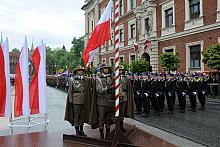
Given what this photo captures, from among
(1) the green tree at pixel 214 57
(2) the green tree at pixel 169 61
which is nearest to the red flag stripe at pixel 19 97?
(1) the green tree at pixel 214 57

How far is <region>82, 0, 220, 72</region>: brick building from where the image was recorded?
61.5 ft

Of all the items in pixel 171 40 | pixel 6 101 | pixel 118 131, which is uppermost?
pixel 171 40

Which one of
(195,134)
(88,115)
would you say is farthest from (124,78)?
(195,134)

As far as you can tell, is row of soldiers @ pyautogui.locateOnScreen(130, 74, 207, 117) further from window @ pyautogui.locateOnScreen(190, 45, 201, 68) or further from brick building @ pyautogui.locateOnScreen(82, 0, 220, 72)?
window @ pyautogui.locateOnScreen(190, 45, 201, 68)

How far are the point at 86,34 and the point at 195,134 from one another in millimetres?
42812

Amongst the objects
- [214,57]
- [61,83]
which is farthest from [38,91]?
[61,83]

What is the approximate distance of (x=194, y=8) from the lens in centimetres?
2027

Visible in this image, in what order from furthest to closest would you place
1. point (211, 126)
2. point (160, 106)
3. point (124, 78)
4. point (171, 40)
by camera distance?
point (171, 40)
point (160, 106)
point (211, 126)
point (124, 78)

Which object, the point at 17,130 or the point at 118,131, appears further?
the point at 17,130

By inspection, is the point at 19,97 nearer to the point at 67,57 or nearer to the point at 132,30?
the point at 132,30

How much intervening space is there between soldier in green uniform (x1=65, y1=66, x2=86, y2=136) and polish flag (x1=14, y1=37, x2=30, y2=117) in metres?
1.61

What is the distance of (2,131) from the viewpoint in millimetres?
7883

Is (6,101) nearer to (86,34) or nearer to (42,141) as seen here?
(42,141)

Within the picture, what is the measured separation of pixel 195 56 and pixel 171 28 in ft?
13.0
